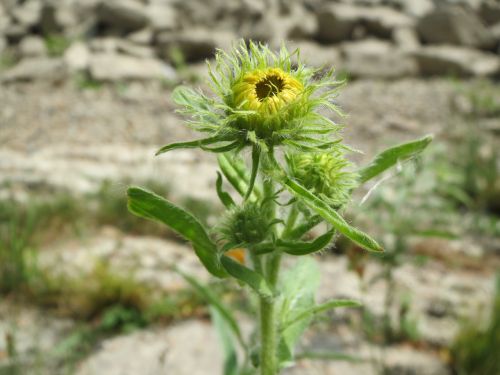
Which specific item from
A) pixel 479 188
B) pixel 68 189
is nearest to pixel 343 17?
pixel 479 188

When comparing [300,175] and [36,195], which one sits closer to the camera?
[300,175]

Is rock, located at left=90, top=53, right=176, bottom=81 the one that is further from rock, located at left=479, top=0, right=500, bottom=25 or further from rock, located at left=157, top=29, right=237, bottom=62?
rock, located at left=479, top=0, right=500, bottom=25

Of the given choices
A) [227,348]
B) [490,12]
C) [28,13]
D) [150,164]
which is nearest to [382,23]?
[490,12]

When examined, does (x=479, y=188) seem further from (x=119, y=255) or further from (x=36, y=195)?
(x=36, y=195)

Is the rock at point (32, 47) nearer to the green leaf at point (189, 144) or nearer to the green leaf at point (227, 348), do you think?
the green leaf at point (227, 348)

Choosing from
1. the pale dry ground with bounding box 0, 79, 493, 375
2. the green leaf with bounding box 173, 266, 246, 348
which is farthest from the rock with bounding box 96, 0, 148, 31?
the green leaf with bounding box 173, 266, 246, 348

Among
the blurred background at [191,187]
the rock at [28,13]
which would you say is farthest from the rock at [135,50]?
the rock at [28,13]

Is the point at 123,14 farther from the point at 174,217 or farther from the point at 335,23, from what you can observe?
the point at 174,217
